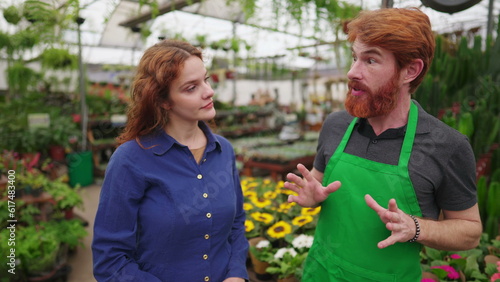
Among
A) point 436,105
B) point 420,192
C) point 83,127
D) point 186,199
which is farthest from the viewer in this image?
point 83,127

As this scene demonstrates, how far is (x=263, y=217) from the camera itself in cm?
254

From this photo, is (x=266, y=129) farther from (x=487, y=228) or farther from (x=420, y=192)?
(x=420, y=192)

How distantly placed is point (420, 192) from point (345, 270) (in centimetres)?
35

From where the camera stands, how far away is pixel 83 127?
5.51 meters

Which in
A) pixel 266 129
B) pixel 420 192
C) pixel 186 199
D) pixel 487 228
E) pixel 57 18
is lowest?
pixel 266 129

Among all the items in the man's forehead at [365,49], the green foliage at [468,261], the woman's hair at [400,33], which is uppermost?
the woman's hair at [400,33]

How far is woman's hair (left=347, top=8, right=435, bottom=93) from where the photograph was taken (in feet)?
3.34

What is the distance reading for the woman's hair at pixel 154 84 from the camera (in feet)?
3.83

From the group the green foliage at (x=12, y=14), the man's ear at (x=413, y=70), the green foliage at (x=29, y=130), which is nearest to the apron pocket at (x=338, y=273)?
the man's ear at (x=413, y=70)

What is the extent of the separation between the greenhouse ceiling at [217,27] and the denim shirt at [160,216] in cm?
52

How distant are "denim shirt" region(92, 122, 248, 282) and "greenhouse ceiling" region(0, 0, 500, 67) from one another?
0.52 metres

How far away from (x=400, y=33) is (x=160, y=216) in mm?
937

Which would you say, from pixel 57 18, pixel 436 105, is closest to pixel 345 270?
pixel 436 105

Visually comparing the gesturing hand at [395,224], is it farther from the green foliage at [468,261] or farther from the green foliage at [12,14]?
the green foliage at [12,14]
